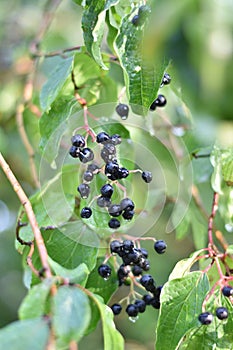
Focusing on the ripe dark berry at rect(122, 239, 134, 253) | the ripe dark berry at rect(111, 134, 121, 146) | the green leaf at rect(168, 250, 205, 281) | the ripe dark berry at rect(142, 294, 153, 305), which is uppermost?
the ripe dark berry at rect(111, 134, 121, 146)

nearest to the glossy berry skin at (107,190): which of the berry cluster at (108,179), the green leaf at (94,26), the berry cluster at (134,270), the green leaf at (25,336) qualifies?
the berry cluster at (108,179)

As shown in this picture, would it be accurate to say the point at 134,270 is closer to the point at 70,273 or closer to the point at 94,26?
the point at 70,273

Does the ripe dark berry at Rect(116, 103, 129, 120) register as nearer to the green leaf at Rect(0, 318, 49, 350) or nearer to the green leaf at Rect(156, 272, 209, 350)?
the green leaf at Rect(156, 272, 209, 350)

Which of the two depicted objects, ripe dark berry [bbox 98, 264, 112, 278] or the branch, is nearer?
the branch

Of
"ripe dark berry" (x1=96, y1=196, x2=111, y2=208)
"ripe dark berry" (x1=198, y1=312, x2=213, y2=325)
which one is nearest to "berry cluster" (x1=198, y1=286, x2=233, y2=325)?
"ripe dark berry" (x1=198, y1=312, x2=213, y2=325)

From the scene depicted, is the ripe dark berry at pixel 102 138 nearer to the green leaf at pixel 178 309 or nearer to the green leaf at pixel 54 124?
the green leaf at pixel 54 124

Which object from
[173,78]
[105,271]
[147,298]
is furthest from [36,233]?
[173,78]

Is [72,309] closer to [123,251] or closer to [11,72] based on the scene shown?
[123,251]
